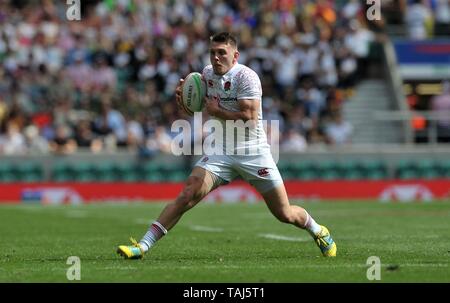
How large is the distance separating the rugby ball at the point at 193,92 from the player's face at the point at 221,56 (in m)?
0.25

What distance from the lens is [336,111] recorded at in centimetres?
3006

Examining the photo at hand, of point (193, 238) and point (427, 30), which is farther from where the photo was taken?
point (427, 30)

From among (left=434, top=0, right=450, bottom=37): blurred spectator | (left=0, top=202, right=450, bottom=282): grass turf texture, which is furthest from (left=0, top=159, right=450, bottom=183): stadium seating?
(left=434, top=0, right=450, bottom=37): blurred spectator

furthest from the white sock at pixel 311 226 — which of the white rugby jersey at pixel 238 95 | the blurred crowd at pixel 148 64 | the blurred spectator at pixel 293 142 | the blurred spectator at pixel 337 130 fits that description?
the blurred spectator at pixel 337 130

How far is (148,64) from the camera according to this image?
30.1m

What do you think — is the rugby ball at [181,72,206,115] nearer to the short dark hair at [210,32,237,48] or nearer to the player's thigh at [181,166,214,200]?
the short dark hair at [210,32,237,48]

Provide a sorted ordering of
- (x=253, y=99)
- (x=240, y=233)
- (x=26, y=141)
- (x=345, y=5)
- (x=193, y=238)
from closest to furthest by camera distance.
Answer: (x=253, y=99), (x=193, y=238), (x=240, y=233), (x=26, y=141), (x=345, y=5)

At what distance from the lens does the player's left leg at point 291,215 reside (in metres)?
Result: 11.0

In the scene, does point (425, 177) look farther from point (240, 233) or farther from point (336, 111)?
point (240, 233)

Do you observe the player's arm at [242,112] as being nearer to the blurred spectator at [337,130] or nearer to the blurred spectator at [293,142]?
the blurred spectator at [293,142]

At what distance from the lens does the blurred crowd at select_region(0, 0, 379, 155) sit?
28.3m

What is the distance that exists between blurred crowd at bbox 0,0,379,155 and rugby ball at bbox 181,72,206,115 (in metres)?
16.9
